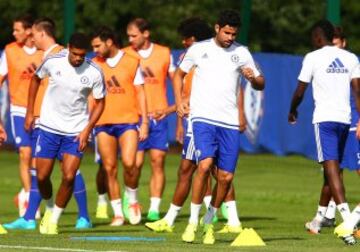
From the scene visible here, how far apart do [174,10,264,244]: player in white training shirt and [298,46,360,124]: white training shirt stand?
1.08 meters

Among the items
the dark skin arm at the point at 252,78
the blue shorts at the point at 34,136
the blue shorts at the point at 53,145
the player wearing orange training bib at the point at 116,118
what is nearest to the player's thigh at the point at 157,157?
the player wearing orange training bib at the point at 116,118

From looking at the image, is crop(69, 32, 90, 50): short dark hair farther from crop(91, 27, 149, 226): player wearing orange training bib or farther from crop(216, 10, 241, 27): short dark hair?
crop(91, 27, 149, 226): player wearing orange training bib

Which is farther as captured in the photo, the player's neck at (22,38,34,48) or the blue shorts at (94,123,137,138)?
the player's neck at (22,38,34,48)

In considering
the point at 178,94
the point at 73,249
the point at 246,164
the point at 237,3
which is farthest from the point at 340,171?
the point at 237,3

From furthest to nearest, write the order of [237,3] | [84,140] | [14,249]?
[237,3] → [84,140] → [14,249]

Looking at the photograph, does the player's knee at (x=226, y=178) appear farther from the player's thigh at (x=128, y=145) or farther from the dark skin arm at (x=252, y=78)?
the player's thigh at (x=128, y=145)

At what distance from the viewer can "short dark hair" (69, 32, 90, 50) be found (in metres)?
17.5

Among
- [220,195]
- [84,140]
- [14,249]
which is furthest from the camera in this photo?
[84,140]

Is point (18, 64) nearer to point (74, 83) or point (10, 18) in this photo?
point (74, 83)

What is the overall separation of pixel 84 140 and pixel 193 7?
1091 inches

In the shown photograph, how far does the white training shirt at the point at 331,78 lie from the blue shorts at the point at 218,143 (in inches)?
52.5

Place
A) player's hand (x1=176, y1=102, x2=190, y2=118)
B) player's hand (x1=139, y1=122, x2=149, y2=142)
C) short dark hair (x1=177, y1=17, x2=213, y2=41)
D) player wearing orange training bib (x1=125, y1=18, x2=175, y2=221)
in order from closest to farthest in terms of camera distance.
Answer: player's hand (x1=176, y1=102, x2=190, y2=118)
short dark hair (x1=177, y1=17, x2=213, y2=41)
player's hand (x1=139, y1=122, x2=149, y2=142)
player wearing orange training bib (x1=125, y1=18, x2=175, y2=221)

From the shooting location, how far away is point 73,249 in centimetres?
1481

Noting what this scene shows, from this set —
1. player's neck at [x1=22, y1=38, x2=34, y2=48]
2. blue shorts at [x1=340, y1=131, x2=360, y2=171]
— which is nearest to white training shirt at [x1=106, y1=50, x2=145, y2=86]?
player's neck at [x1=22, y1=38, x2=34, y2=48]
